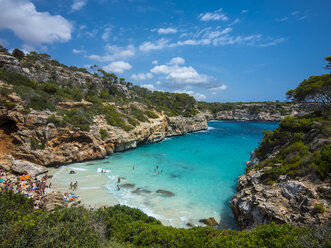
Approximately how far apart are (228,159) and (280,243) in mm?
23812

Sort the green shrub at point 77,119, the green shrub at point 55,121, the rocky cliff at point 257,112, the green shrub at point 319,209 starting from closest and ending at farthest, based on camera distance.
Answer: the green shrub at point 319,209 → the green shrub at point 55,121 → the green shrub at point 77,119 → the rocky cliff at point 257,112

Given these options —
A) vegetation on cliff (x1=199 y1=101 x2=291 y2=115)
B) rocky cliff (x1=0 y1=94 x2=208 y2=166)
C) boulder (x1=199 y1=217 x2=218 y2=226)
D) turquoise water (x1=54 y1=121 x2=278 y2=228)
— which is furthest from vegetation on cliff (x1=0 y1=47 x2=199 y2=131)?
vegetation on cliff (x1=199 y1=101 x2=291 y2=115)

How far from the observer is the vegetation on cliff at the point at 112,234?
15.1 ft

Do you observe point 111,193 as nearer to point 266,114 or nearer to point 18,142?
point 18,142

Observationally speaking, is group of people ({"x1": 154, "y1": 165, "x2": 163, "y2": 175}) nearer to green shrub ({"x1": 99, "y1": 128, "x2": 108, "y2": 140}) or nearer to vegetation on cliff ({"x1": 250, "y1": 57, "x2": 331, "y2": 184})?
green shrub ({"x1": 99, "y1": 128, "x2": 108, "y2": 140})

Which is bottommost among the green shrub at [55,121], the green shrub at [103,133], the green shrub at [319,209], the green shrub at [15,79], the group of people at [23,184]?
the group of people at [23,184]

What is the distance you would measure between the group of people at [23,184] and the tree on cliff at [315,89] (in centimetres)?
2805

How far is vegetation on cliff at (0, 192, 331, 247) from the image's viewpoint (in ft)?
15.1

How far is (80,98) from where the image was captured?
30531 millimetres

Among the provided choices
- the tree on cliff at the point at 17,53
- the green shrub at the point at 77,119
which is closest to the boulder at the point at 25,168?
the green shrub at the point at 77,119

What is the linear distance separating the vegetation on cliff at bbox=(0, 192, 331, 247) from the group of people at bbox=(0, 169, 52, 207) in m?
5.19

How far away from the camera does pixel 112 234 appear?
283 inches

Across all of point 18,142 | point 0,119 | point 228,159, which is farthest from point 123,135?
point 228,159

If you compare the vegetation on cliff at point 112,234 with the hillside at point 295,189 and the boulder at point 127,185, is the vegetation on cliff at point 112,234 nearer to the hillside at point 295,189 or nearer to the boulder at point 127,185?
the hillside at point 295,189
